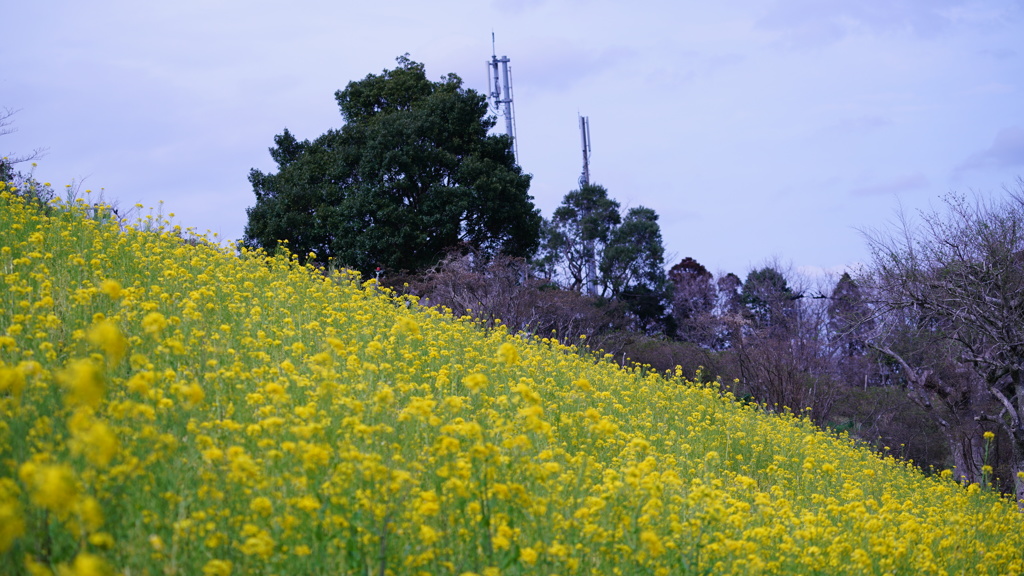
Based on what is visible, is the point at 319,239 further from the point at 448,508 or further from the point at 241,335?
the point at 448,508

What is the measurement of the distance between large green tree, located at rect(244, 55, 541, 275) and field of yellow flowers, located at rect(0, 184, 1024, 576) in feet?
50.7

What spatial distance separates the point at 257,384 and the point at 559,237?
28.8 m

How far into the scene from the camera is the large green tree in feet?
75.4

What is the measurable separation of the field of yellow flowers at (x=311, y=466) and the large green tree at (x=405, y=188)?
609 inches

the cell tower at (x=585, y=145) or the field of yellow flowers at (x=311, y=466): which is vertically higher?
the cell tower at (x=585, y=145)

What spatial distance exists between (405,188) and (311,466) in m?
21.2

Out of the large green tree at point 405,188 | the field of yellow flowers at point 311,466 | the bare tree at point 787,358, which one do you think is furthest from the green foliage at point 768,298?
the field of yellow flowers at point 311,466

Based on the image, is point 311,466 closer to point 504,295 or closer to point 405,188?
point 504,295

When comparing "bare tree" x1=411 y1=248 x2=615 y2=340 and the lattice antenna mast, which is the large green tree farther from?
the lattice antenna mast

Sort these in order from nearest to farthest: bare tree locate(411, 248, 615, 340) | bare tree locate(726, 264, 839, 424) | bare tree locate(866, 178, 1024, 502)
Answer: bare tree locate(866, 178, 1024, 502), bare tree locate(726, 264, 839, 424), bare tree locate(411, 248, 615, 340)

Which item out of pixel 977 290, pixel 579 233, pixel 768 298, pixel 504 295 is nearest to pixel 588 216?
pixel 579 233

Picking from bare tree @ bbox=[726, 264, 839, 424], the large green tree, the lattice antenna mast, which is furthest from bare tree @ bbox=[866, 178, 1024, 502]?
the lattice antenna mast

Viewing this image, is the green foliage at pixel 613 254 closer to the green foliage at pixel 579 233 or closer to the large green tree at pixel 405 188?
the green foliage at pixel 579 233

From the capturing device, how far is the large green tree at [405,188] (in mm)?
22969
